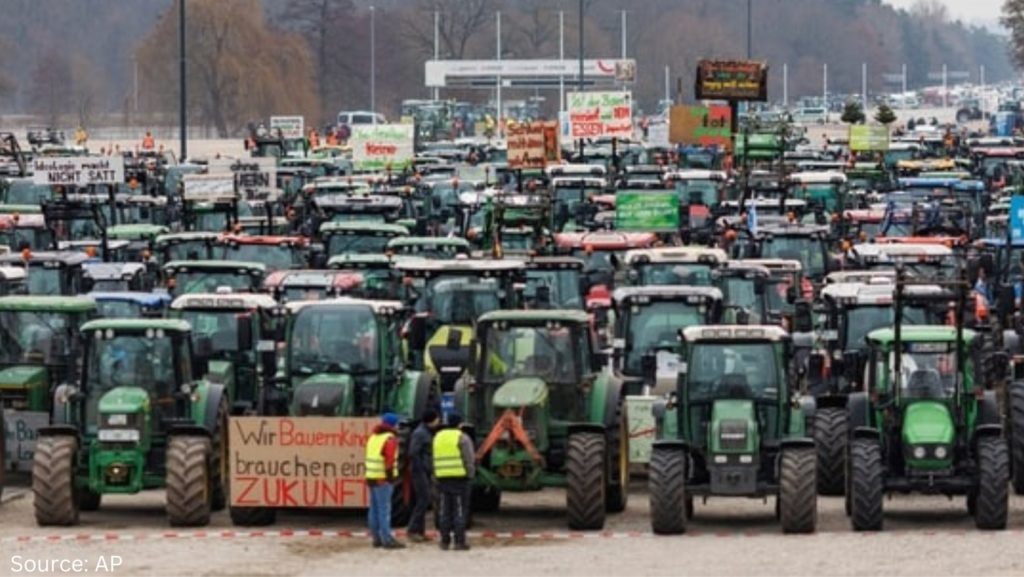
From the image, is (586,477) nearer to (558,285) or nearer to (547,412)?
(547,412)

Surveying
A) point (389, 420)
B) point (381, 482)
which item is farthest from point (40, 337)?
point (381, 482)

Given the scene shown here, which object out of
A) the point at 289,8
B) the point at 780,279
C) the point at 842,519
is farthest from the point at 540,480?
the point at 289,8

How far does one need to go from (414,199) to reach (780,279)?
19966mm

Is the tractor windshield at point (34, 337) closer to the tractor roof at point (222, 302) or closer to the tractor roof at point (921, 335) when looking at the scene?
the tractor roof at point (222, 302)

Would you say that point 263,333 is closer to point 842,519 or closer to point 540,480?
point 540,480

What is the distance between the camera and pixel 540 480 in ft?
93.0

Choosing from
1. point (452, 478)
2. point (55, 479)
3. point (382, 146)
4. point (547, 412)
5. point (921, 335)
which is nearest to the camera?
point (452, 478)

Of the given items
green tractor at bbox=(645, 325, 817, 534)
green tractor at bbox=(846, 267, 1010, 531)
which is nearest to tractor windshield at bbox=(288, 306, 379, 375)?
A: green tractor at bbox=(645, 325, 817, 534)

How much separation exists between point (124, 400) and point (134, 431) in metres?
0.32

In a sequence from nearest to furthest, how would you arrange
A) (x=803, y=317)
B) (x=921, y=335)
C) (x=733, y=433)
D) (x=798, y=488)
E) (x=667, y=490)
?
1. (x=798, y=488)
2. (x=667, y=490)
3. (x=733, y=433)
4. (x=921, y=335)
5. (x=803, y=317)

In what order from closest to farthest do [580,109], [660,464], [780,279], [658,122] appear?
[660,464] < [780,279] < [580,109] < [658,122]

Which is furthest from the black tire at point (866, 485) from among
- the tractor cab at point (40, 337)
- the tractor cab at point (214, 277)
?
the tractor cab at point (214, 277)

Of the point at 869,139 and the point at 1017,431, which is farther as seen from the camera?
the point at 869,139

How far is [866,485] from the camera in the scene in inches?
1075
